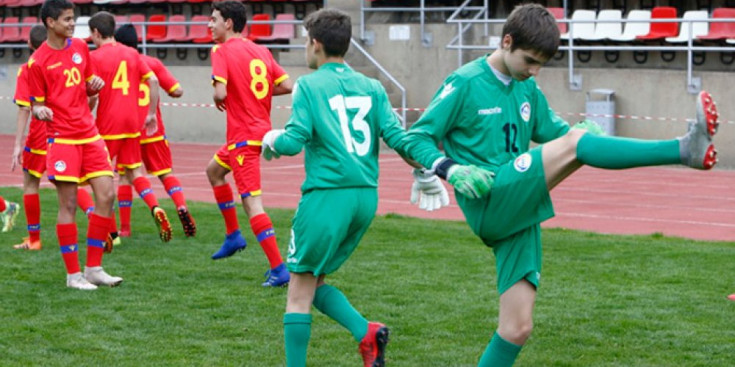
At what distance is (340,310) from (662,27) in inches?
624

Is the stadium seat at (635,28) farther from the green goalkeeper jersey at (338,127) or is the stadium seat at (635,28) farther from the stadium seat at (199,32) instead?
the green goalkeeper jersey at (338,127)

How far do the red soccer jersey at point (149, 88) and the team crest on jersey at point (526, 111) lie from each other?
540 centimetres

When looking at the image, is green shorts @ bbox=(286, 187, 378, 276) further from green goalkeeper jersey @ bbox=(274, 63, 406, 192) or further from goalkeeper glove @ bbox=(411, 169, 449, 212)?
goalkeeper glove @ bbox=(411, 169, 449, 212)

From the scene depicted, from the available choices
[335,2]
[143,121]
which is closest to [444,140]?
[143,121]

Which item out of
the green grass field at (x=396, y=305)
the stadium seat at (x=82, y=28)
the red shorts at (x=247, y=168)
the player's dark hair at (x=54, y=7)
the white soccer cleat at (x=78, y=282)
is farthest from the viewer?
the stadium seat at (x=82, y=28)

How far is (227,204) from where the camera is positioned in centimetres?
966

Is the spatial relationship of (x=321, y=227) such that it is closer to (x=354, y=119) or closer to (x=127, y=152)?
(x=354, y=119)

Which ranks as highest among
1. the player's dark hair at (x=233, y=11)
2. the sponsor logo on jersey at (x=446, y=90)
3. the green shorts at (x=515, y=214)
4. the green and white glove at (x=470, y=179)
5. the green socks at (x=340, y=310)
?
the player's dark hair at (x=233, y=11)

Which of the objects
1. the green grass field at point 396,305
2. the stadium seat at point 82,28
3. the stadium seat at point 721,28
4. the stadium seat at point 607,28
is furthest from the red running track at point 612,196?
the stadium seat at point 82,28

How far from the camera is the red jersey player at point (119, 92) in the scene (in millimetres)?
10172

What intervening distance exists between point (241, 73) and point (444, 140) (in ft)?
12.1

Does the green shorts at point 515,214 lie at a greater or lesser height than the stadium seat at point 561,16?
greater

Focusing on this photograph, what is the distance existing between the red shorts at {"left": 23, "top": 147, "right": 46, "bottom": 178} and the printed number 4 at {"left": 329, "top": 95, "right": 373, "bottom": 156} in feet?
18.3

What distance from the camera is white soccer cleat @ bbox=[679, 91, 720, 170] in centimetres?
446
